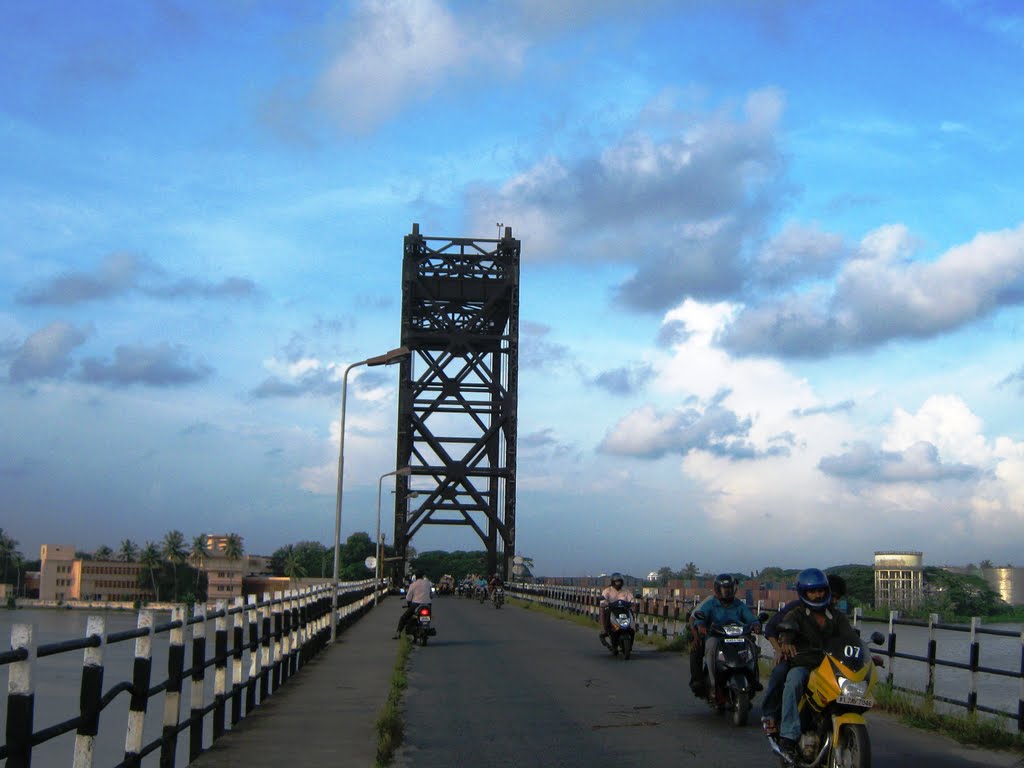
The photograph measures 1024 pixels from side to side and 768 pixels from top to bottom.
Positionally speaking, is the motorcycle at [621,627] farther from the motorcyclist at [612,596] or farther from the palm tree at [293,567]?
the palm tree at [293,567]

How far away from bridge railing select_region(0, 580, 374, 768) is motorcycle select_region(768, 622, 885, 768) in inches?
167

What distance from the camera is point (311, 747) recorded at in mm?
9617

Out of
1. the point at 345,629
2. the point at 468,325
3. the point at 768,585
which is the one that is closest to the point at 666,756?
the point at 768,585

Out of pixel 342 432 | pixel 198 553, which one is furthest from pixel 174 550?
pixel 342 432

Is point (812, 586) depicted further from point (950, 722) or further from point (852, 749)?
point (950, 722)

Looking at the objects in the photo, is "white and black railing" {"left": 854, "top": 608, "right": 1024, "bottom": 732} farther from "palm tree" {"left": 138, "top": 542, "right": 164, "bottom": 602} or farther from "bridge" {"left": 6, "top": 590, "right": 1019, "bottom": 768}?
"palm tree" {"left": 138, "top": 542, "right": 164, "bottom": 602}

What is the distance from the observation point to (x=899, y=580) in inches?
1013

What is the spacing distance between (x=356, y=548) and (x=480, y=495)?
82166 mm

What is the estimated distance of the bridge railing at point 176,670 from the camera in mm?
4984

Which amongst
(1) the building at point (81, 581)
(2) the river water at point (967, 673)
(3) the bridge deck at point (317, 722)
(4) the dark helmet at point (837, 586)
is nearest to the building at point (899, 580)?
(2) the river water at point (967, 673)

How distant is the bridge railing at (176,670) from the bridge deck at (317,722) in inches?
9.4

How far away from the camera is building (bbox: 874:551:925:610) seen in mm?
24719

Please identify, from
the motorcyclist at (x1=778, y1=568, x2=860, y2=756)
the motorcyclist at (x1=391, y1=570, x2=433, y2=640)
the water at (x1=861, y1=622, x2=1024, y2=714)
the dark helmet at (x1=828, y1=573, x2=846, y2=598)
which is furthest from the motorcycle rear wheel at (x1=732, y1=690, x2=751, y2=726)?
the motorcyclist at (x1=391, y1=570, x2=433, y2=640)

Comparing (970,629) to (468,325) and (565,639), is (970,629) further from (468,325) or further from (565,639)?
(468,325)
